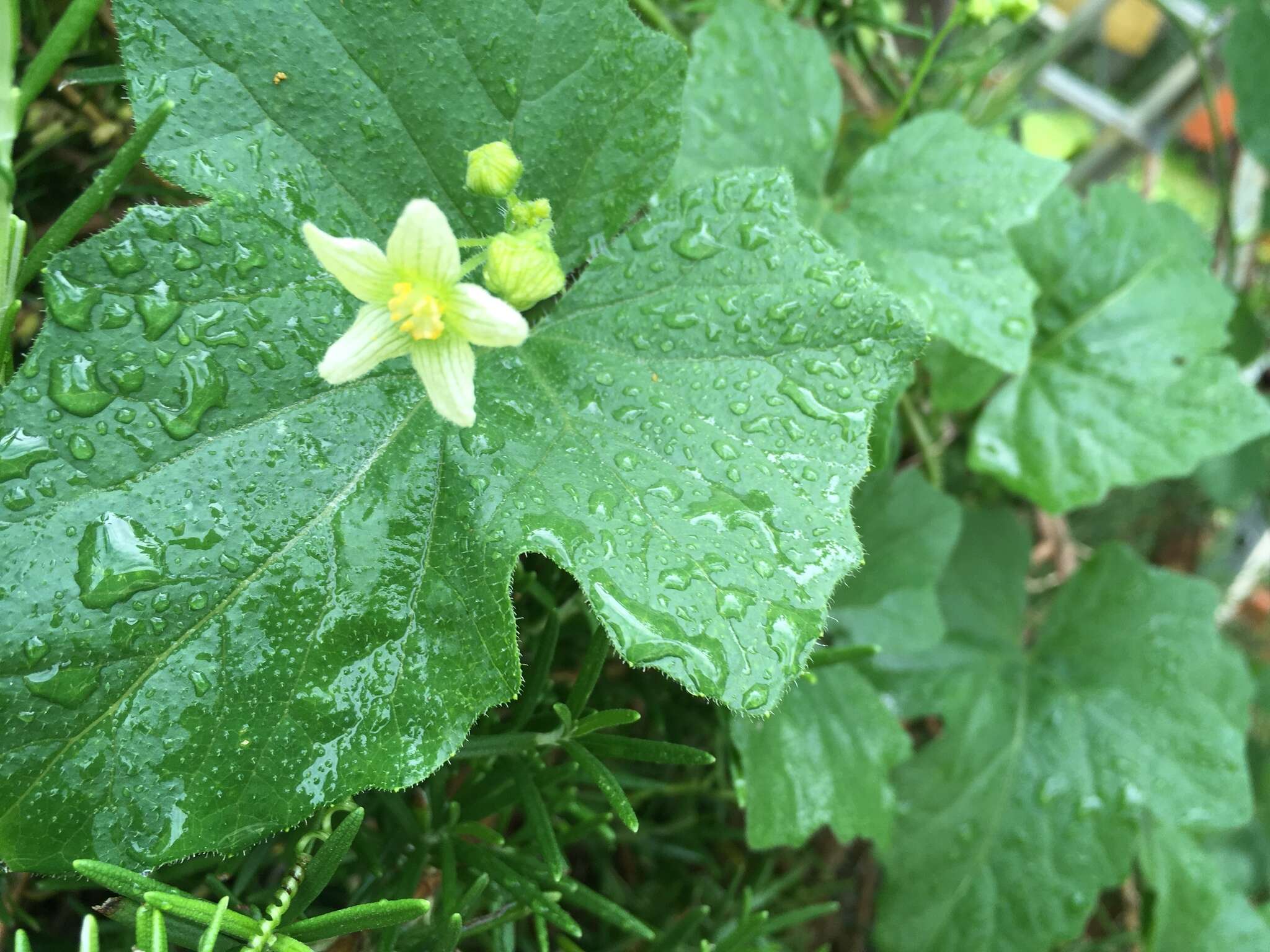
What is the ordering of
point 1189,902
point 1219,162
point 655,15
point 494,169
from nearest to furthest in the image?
point 494,169 → point 655,15 → point 1189,902 → point 1219,162

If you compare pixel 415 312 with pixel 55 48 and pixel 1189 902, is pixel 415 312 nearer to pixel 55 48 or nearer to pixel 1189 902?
pixel 55 48

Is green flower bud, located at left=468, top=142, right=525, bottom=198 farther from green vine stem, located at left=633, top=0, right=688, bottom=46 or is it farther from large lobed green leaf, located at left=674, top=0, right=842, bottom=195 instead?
green vine stem, located at left=633, top=0, right=688, bottom=46

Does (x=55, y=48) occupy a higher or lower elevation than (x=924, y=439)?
higher

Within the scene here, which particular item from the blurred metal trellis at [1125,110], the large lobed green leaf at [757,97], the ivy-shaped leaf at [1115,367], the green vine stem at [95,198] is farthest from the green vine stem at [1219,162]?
the green vine stem at [95,198]

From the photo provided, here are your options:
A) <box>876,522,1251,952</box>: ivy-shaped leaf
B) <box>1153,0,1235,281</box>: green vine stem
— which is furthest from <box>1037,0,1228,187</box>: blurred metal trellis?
<box>876,522,1251,952</box>: ivy-shaped leaf

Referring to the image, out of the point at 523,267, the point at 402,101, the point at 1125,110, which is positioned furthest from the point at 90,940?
the point at 1125,110

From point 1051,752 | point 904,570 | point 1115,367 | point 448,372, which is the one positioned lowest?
point 1051,752

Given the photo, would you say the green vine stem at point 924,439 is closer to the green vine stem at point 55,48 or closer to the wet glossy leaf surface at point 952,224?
the wet glossy leaf surface at point 952,224
